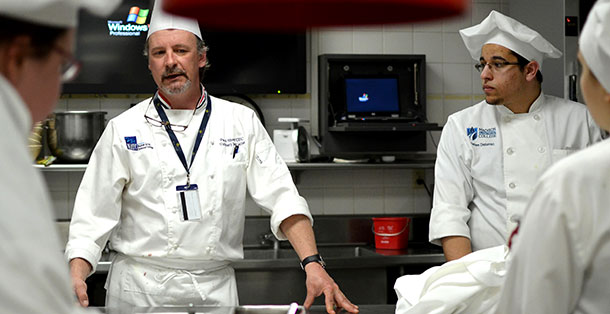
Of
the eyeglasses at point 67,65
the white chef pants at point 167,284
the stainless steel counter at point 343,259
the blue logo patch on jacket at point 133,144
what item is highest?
the eyeglasses at point 67,65

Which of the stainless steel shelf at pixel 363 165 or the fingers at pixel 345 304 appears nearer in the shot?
the fingers at pixel 345 304

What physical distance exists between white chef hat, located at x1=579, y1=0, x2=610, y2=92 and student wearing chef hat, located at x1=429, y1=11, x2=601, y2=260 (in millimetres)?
1529

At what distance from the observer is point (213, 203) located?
2.66 m

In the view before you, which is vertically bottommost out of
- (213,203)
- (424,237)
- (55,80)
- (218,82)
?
(424,237)

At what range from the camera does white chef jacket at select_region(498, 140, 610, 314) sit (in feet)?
4.17

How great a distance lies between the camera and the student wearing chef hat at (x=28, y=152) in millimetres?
813

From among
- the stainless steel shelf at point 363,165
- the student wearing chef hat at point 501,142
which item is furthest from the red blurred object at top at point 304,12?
the stainless steel shelf at point 363,165

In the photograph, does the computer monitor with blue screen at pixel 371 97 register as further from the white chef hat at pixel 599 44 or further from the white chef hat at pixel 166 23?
the white chef hat at pixel 599 44

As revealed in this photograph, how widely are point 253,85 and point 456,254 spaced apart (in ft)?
5.64

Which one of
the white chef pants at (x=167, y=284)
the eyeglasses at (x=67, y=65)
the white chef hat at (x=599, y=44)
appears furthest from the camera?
the white chef pants at (x=167, y=284)

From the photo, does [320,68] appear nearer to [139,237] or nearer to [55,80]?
[139,237]

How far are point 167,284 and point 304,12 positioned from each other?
180 cm

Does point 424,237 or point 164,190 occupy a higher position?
point 164,190

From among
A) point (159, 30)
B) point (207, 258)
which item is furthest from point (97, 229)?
point (159, 30)
